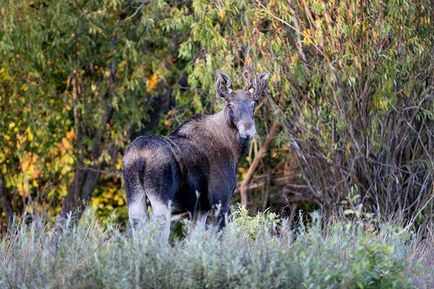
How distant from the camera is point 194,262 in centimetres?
842

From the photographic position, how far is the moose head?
12.0 metres

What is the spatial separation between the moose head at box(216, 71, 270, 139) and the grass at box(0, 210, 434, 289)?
2.84 meters

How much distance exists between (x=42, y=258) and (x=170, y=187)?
256cm

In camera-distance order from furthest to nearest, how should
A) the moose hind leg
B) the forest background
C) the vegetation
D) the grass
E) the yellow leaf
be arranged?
1. the yellow leaf
2. the forest background
3. the moose hind leg
4. the vegetation
5. the grass

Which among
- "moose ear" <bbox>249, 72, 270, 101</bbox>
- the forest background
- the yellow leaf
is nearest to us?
"moose ear" <bbox>249, 72, 270, 101</bbox>

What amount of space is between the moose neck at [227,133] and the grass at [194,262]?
3142 mm

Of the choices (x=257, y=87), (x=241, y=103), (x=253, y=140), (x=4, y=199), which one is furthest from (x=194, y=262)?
(x=4, y=199)

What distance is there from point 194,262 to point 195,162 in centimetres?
342

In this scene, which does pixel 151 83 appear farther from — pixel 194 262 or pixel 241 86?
pixel 194 262

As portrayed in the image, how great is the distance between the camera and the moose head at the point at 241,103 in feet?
39.4

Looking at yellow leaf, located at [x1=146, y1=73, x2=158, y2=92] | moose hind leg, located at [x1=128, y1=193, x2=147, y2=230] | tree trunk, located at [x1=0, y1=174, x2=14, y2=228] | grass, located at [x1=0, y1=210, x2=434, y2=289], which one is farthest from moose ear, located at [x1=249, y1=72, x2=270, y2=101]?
tree trunk, located at [x1=0, y1=174, x2=14, y2=228]

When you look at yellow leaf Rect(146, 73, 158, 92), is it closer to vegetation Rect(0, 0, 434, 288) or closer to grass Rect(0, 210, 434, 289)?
vegetation Rect(0, 0, 434, 288)

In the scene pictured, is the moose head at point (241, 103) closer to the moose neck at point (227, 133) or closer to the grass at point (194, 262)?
the moose neck at point (227, 133)

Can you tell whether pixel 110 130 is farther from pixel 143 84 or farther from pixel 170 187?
pixel 170 187
